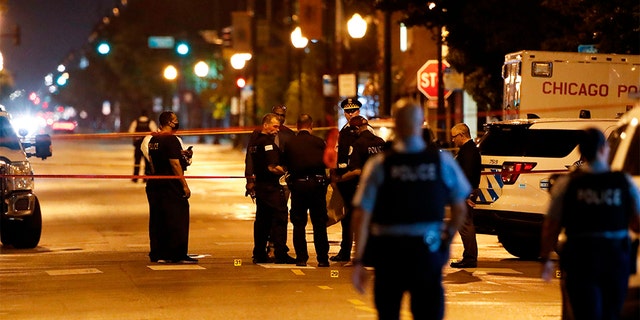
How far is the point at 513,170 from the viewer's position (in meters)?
15.7

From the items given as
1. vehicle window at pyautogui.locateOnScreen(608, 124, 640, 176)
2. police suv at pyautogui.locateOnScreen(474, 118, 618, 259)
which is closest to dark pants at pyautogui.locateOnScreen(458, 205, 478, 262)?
police suv at pyautogui.locateOnScreen(474, 118, 618, 259)

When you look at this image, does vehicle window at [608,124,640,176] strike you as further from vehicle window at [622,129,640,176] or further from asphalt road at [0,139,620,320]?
asphalt road at [0,139,620,320]

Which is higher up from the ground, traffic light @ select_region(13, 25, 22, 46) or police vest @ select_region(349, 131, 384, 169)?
traffic light @ select_region(13, 25, 22, 46)

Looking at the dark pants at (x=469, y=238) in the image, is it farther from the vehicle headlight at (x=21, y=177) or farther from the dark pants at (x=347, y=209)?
the vehicle headlight at (x=21, y=177)

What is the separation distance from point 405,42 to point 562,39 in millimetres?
22904

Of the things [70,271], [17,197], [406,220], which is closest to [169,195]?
[70,271]

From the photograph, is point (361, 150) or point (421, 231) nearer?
point (421, 231)

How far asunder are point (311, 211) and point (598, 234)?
7.26 meters

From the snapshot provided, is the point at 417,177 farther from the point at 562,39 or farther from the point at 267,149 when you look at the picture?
the point at 562,39

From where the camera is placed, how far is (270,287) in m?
13.2

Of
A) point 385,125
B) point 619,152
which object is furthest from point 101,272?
point 385,125

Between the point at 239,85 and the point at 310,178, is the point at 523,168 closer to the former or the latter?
the point at 310,178

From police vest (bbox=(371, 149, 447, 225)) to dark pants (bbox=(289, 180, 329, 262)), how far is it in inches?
281

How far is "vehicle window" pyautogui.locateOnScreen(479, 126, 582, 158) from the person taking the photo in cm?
1563
